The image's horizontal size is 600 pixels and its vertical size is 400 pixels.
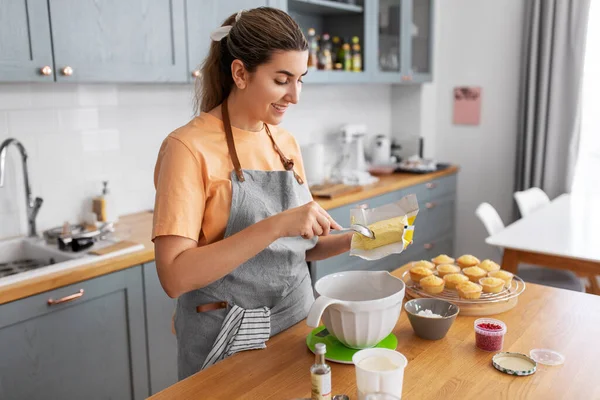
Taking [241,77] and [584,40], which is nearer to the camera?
[241,77]

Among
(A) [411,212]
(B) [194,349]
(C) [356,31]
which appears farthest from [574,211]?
(B) [194,349]

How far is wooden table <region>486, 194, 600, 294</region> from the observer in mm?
2365

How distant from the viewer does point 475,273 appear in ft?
5.17

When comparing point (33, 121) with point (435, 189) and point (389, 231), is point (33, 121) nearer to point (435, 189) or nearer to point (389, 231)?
point (389, 231)

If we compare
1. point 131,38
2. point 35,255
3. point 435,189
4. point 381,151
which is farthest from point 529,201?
point 35,255

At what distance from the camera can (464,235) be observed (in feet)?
14.5

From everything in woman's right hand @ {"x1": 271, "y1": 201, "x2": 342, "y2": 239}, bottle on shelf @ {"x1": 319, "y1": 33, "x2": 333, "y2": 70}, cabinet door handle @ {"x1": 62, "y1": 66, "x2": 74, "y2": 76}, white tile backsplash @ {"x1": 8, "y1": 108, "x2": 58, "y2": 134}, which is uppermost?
bottle on shelf @ {"x1": 319, "y1": 33, "x2": 333, "y2": 70}

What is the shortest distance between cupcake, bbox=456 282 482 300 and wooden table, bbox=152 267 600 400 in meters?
0.06

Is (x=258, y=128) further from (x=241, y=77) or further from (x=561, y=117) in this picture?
(x=561, y=117)

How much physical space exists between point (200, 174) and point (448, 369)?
0.68 metres

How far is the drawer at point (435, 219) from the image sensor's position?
12.3 feet

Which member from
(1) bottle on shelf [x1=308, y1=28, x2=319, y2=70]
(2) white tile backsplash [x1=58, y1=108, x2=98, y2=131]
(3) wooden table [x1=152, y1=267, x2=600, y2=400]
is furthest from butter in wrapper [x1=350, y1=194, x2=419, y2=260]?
(1) bottle on shelf [x1=308, y1=28, x2=319, y2=70]

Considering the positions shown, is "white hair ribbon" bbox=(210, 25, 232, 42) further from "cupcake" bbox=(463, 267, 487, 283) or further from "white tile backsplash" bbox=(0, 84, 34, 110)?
"white tile backsplash" bbox=(0, 84, 34, 110)

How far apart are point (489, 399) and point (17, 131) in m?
1.94
